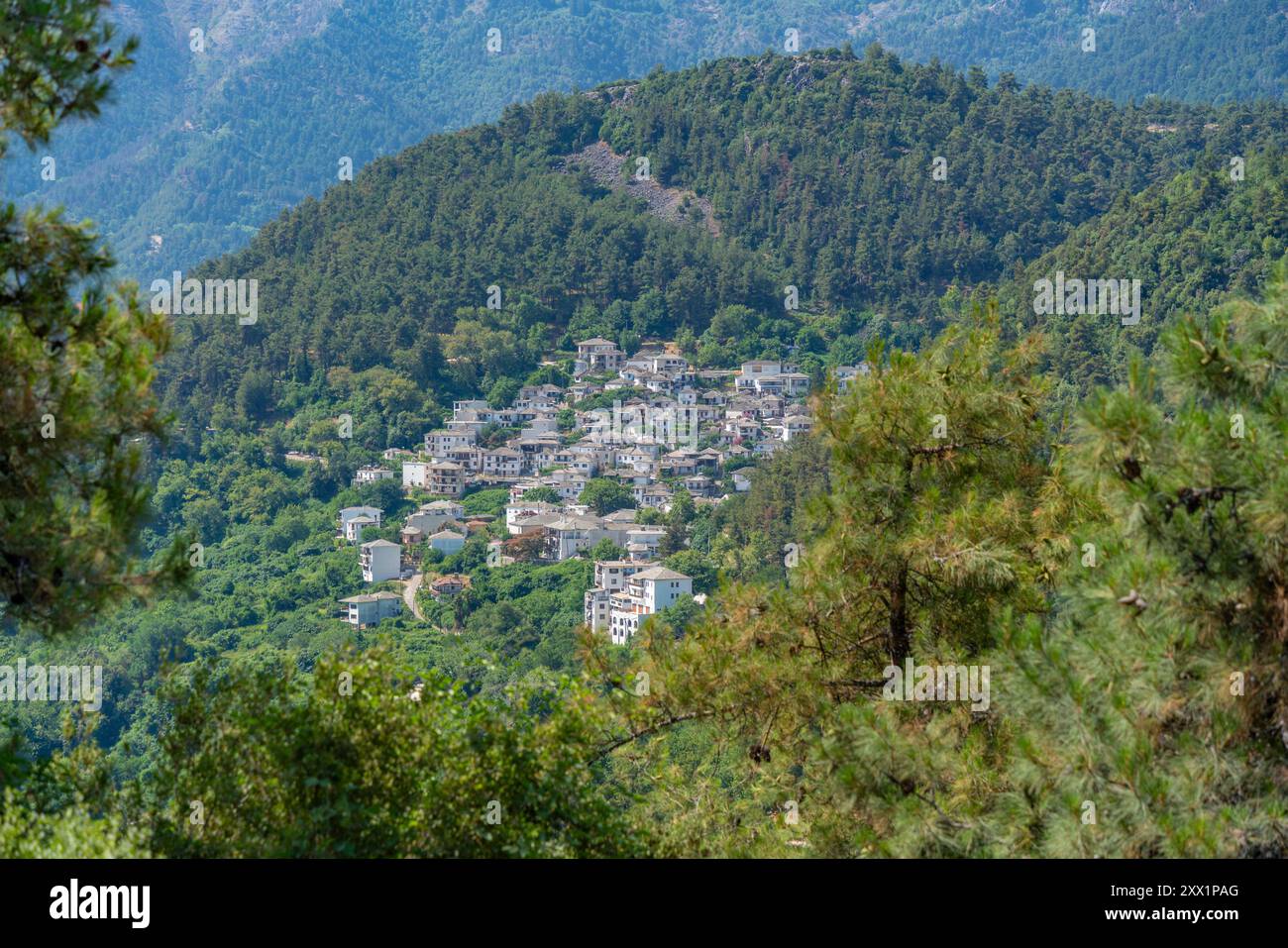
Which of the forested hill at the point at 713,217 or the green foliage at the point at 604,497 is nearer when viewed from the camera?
the green foliage at the point at 604,497

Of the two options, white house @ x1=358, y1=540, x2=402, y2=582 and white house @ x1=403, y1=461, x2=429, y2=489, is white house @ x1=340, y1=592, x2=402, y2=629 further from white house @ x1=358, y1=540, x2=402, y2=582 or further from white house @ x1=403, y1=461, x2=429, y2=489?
white house @ x1=403, y1=461, x2=429, y2=489

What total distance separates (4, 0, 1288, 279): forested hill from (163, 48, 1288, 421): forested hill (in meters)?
39.1

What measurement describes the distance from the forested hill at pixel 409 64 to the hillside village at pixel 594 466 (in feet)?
186

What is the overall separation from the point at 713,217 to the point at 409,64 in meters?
102

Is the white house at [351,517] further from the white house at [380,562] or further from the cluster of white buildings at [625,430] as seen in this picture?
the white house at [380,562]

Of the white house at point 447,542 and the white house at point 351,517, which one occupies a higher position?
the white house at point 351,517

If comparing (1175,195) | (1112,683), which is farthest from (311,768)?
(1175,195)

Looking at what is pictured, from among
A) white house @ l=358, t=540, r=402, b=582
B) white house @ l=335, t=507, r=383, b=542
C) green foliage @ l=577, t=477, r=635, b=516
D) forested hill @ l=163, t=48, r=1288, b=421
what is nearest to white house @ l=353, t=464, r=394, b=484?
white house @ l=335, t=507, r=383, b=542

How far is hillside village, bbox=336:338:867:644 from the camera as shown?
113ft

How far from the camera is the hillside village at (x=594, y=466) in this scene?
1362 inches

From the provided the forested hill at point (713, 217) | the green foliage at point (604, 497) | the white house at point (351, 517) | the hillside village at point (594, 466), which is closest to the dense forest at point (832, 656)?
the hillside village at point (594, 466)

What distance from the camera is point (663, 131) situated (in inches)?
2645

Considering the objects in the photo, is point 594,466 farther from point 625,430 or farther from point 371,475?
point 371,475

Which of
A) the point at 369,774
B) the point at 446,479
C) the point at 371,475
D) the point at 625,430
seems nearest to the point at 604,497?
the point at 446,479
